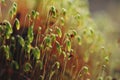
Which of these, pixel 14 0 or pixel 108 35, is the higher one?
pixel 14 0

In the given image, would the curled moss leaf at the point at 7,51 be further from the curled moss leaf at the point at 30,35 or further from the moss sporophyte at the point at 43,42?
the curled moss leaf at the point at 30,35

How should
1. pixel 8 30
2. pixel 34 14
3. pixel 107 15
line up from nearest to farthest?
pixel 8 30, pixel 34 14, pixel 107 15

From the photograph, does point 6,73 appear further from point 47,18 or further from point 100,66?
point 100,66

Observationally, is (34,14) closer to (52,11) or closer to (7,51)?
(52,11)

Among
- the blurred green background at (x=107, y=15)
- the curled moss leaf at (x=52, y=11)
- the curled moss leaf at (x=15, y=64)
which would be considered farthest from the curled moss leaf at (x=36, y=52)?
the blurred green background at (x=107, y=15)

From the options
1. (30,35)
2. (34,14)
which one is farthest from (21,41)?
(34,14)

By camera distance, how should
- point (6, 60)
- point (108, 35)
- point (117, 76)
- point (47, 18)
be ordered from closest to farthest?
point (6, 60) → point (47, 18) → point (117, 76) → point (108, 35)

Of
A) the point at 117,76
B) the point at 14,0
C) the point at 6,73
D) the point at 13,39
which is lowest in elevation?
the point at 117,76

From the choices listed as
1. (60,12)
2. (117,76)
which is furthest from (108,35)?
(60,12)

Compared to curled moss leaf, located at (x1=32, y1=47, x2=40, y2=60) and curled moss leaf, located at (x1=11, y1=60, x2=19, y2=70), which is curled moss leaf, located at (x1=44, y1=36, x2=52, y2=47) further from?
curled moss leaf, located at (x1=11, y1=60, x2=19, y2=70)

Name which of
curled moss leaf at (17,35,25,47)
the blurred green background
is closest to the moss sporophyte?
curled moss leaf at (17,35,25,47)

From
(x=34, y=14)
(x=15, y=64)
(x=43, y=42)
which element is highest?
(x=34, y=14)
